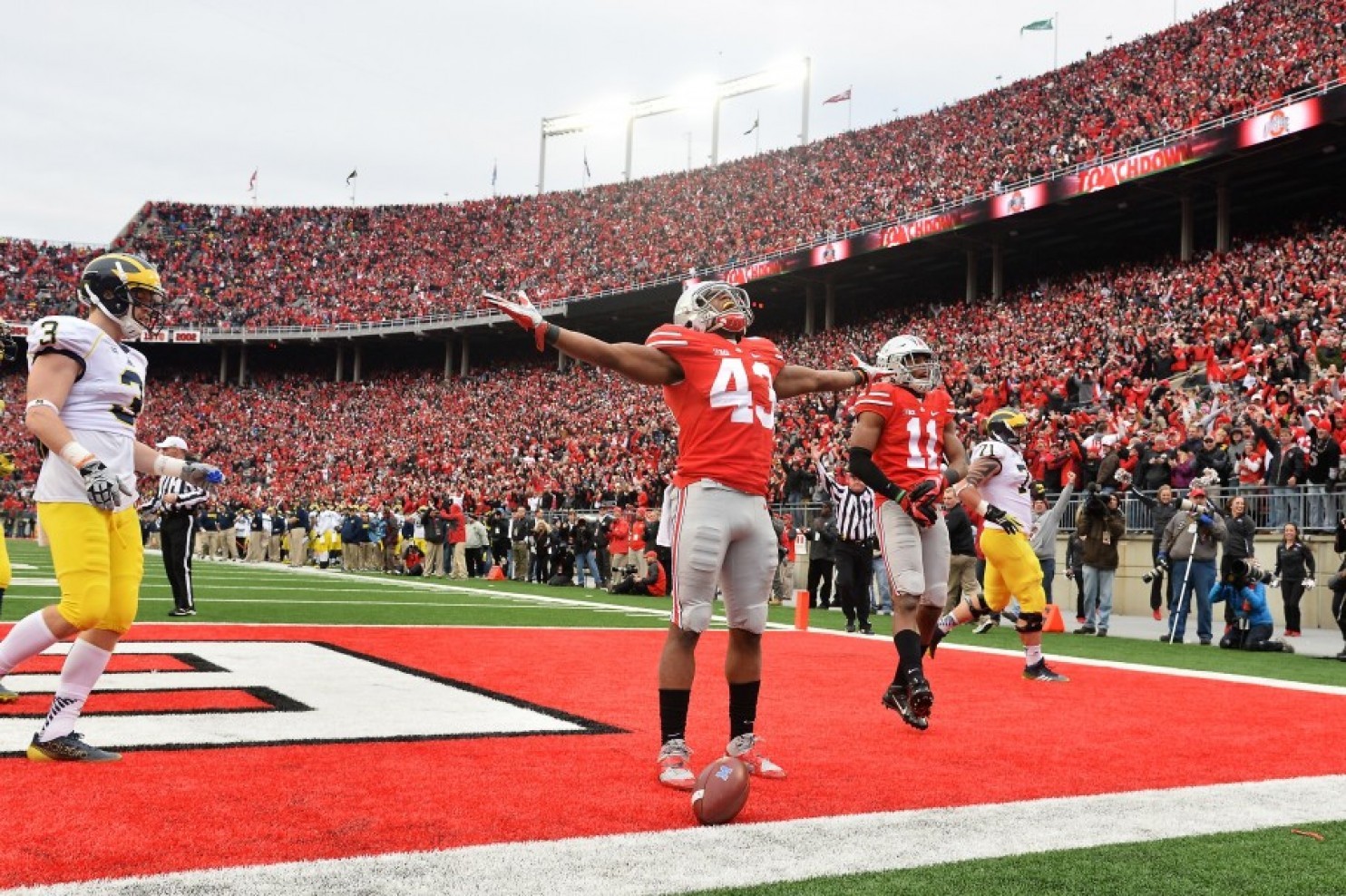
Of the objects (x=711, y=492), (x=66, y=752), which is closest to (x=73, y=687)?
(x=66, y=752)

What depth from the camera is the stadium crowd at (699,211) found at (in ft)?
92.4

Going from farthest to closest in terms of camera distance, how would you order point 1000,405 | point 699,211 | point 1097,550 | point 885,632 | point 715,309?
point 699,211 → point 1000,405 → point 1097,550 → point 885,632 → point 715,309

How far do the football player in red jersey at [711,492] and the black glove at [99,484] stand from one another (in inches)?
62.9

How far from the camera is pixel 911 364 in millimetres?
6414

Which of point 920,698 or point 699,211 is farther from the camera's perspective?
point 699,211

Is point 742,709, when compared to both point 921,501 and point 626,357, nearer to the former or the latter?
point 626,357

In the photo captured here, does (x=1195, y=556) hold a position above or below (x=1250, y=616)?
above

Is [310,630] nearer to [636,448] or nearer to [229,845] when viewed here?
[229,845]

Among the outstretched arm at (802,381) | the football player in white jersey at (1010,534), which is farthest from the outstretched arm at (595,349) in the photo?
the football player in white jersey at (1010,534)

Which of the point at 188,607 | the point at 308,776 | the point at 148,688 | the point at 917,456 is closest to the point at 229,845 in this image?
the point at 308,776

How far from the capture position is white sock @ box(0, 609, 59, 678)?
4746 mm

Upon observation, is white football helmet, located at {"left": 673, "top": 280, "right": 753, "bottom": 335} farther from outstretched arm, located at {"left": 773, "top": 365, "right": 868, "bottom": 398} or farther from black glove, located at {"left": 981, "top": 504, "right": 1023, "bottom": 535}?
black glove, located at {"left": 981, "top": 504, "right": 1023, "bottom": 535}

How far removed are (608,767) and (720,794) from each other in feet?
3.12

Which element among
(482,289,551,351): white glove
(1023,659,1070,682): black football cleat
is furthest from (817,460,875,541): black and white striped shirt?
(482,289,551,351): white glove
